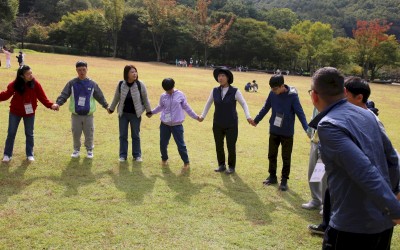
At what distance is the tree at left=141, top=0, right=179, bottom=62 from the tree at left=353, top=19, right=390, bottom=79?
3102cm

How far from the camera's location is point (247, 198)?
5824 millimetres

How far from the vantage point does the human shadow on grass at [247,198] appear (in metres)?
5.09

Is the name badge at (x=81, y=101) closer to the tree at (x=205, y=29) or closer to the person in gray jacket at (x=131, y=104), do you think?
the person in gray jacket at (x=131, y=104)

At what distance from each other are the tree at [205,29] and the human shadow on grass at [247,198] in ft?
192

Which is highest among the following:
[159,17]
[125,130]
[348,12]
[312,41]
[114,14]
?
[348,12]

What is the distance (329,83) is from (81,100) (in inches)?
225

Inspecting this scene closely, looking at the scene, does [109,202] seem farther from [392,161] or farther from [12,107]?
[392,161]

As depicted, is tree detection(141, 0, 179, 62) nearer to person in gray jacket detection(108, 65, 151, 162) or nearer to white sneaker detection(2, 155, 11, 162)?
person in gray jacket detection(108, 65, 151, 162)

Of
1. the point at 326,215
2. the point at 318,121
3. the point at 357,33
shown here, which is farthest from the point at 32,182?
the point at 357,33

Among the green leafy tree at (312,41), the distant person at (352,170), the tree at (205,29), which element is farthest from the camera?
the tree at (205,29)

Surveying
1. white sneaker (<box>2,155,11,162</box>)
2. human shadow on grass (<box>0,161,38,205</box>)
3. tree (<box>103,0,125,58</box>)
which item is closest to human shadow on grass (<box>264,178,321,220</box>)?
human shadow on grass (<box>0,161,38,205</box>)

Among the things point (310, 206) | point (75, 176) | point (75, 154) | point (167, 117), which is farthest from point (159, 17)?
point (310, 206)

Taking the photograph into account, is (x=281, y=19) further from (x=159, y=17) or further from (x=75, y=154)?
(x=75, y=154)

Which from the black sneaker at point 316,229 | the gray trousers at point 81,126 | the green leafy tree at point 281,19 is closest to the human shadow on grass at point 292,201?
the black sneaker at point 316,229
